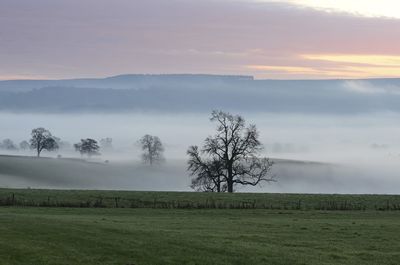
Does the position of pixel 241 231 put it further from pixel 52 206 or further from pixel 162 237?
pixel 52 206

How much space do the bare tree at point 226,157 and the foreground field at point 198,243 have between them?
1633 inches

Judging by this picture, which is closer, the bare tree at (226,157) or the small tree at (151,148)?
the bare tree at (226,157)

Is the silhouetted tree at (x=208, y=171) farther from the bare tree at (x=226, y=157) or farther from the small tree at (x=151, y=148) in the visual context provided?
the small tree at (x=151, y=148)

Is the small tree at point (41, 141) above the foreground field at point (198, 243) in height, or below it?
above

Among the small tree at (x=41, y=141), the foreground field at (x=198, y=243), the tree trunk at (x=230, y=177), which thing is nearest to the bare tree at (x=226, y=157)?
the tree trunk at (x=230, y=177)

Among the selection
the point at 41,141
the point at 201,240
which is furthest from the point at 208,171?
the point at 41,141

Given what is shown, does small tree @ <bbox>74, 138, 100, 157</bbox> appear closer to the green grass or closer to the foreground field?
the green grass

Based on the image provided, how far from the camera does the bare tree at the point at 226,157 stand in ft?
258

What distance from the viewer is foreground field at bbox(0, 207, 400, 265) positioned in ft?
75.8

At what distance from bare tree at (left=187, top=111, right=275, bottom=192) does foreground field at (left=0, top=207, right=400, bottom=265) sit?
41488 millimetres

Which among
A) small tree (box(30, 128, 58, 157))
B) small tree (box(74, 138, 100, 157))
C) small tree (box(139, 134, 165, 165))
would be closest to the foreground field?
small tree (box(30, 128, 58, 157))

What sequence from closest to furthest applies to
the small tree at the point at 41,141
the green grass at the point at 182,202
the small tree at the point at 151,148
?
the green grass at the point at 182,202
the small tree at the point at 41,141
the small tree at the point at 151,148

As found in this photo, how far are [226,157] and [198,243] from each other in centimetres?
5289

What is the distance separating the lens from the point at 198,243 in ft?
86.9
